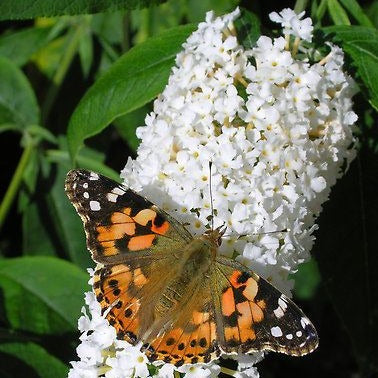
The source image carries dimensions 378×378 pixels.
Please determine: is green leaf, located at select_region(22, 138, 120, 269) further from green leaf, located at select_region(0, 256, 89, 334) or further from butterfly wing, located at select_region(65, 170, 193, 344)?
butterfly wing, located at select_region(65, 170, 193, 344)

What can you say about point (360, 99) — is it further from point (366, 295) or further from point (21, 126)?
point (21, 126)

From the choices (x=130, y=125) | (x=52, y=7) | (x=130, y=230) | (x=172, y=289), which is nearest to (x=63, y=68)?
(x=130, y=125)

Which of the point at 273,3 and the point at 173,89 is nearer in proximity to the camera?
the point at 173,89

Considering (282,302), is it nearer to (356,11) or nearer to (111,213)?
(111,213)

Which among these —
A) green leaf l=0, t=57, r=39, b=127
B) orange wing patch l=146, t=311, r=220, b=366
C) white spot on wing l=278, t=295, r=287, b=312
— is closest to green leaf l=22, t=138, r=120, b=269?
green leaf l=0, t=57, r=39, b=127

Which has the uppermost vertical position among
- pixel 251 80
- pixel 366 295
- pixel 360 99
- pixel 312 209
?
pixel 251 80

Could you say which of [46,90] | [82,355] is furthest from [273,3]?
[82,355]
